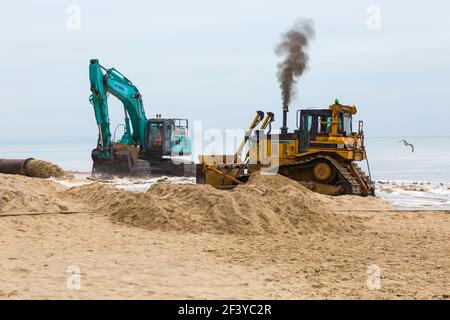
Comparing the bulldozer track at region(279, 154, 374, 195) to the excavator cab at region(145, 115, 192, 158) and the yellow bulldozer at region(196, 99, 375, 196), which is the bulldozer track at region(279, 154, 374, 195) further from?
the excavator cab at region(145, 115, 192, 158)

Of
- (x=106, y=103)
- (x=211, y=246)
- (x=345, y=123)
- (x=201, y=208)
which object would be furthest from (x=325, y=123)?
(x=106, y=103)

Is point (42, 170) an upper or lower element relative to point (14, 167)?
lower

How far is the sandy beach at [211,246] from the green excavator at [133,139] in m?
9.13

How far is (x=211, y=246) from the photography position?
10.9m

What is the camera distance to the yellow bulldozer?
18.5 metres

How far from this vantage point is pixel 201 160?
19.5 metres

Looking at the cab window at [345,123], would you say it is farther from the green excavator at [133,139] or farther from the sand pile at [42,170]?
the sand pile at [42,170]

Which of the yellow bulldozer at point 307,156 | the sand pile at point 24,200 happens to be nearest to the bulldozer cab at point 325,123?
the yellow bulldozer at point 307,156

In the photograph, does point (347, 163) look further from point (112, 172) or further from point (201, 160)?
point (112, 172)

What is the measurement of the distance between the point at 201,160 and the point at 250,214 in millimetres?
6629

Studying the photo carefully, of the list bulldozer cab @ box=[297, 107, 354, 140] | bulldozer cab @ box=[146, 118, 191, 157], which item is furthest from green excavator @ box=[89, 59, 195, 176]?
bulldozer cab @ box=[297, 107, 354, 140]

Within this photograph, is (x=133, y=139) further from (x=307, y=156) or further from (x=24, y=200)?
(x=24, y=200)

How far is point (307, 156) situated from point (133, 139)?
12.0 metres
